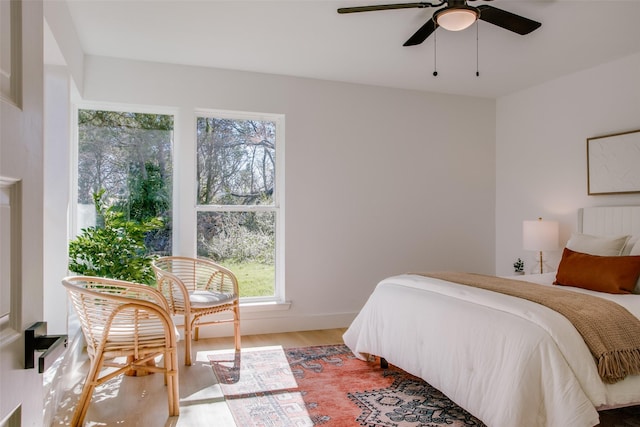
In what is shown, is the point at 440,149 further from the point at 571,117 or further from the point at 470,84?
the point at 571,117

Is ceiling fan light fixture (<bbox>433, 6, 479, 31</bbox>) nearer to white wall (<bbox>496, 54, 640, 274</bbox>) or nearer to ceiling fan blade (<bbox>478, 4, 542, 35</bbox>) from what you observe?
ceiling fan blade (<bbox>478, 4, 542, 35</bbox>)

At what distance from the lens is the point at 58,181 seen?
122 inches

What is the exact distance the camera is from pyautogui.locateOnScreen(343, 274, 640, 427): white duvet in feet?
6.72

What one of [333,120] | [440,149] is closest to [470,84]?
[440,149]

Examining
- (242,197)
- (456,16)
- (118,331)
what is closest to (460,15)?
(456,16)

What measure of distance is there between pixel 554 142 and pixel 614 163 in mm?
732

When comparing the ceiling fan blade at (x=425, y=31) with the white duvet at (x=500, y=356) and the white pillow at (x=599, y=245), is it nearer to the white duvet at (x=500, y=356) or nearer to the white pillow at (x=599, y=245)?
the white duvet at (x=500, y=356)

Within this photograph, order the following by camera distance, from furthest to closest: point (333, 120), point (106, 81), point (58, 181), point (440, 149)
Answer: point (440, 149) → point (333, 120) → point (106, 81) → point (58, 181)

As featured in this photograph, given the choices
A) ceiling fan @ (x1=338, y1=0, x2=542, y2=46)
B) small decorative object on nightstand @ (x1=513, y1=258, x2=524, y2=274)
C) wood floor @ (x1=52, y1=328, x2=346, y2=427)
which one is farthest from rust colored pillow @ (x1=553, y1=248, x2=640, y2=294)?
wood floor @ (x1=52, y1=328, x2=346, y2=427)

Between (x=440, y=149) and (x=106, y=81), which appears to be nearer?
(x=106, y=81)

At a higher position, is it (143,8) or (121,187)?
(143,8)

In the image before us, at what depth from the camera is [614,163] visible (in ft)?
13.2

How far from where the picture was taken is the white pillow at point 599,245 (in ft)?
11.5

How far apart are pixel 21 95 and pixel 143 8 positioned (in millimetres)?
2709
